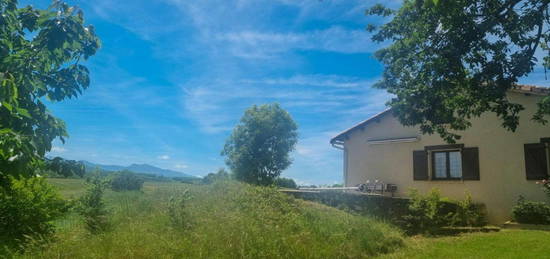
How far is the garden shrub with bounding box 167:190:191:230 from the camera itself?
6.70m

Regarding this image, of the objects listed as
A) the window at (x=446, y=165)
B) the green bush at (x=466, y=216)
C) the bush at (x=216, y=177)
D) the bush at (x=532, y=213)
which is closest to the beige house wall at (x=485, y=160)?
the window at (x=446, y=165)

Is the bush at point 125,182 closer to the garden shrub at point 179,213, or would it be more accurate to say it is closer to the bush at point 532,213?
the garden shrub at point 179,213

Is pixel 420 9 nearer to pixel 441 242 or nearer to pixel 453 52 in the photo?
pixel 453 52

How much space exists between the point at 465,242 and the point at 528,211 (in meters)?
3.85

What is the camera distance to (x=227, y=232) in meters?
6.16

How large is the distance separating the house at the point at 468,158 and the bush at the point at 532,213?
158cm

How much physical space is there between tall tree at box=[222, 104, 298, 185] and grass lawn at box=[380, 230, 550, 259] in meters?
15.5

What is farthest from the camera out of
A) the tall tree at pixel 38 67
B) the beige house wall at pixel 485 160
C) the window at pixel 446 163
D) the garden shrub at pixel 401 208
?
the window at pixel 446 163

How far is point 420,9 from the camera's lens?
7613 millimetres

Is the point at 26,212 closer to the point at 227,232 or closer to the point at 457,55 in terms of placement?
the point at 227,232

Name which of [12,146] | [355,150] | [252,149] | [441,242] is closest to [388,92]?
[441,242]

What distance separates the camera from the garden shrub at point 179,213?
6.70m

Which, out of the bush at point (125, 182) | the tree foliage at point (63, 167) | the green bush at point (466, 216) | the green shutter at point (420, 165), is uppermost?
the green shutter at point (420, 165)

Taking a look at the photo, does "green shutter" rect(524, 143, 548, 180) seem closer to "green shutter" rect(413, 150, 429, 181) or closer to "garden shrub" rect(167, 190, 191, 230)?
"green shutter" rect(413, 150, 429, 181)
